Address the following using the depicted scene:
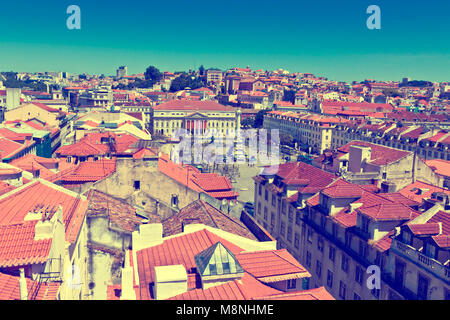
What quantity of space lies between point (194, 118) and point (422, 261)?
148977mm

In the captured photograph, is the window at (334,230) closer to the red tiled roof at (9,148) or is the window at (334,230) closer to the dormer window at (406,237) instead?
the dormer window at (406,237)

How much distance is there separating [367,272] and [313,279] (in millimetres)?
9384

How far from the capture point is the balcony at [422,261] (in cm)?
2308

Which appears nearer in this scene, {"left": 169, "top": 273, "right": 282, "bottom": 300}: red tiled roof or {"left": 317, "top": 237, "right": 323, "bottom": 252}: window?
{"left": 169, "top": 273, "right": 282, "bottom": 300}: red tiled roof

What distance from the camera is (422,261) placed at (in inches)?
974

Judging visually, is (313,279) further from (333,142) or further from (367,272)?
(333,142)

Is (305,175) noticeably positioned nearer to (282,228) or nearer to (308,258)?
(282,228)

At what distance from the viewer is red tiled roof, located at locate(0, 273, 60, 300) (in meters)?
15.5

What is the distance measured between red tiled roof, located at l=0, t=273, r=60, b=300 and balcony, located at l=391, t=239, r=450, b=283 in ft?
69.5

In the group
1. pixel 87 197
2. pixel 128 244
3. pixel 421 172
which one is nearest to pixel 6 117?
pixel 87 197

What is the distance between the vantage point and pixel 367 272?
2881 centimetres

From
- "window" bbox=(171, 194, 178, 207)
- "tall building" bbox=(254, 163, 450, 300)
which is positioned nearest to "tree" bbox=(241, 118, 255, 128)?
"tall building" bbox=(254, 163, 450, 300)

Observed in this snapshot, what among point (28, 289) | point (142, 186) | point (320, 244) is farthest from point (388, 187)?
point (28, 289)

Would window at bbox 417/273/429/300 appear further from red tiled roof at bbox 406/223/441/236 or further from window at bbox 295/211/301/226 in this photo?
window at bbox 295/211/301/226
